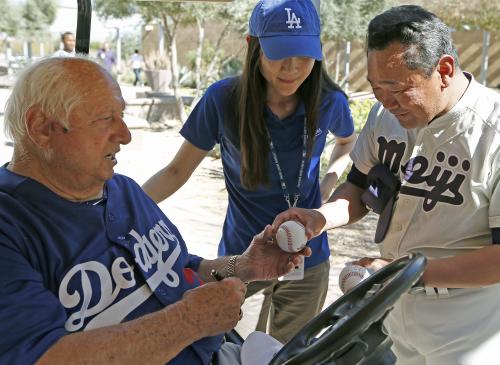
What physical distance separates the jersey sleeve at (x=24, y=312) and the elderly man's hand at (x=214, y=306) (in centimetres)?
34

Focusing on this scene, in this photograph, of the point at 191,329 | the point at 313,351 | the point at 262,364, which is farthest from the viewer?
the point at 262,364

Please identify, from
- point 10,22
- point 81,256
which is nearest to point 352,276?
point 81,256

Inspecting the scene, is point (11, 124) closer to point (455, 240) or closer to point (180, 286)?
point (180, 286)

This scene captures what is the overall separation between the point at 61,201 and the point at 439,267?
1092mm

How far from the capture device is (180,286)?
192cm

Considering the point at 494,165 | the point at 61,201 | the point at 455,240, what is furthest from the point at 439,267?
the point at 61,201

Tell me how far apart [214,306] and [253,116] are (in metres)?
0.98

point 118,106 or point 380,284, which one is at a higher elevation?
point 118,106

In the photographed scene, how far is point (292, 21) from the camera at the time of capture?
233cm

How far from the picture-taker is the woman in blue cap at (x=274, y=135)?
2.35 meters

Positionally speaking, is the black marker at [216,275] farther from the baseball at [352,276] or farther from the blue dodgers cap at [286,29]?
the blue dodgers cap at [286,29]

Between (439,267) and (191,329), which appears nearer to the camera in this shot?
(191,329)

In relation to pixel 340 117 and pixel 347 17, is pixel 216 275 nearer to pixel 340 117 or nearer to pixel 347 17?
pixel 340 117

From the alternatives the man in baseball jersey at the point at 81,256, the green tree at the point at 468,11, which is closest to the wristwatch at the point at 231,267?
the man in baseball jersey at the point at 81,256
